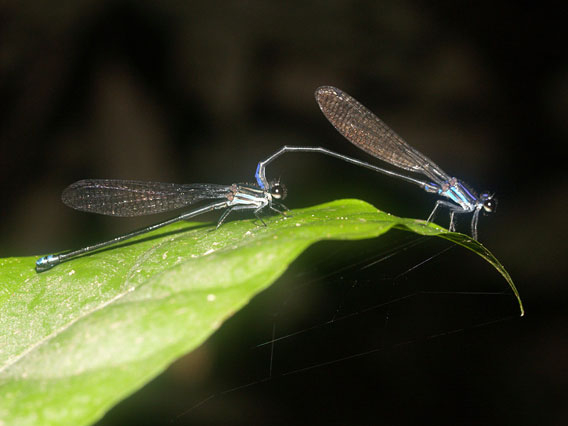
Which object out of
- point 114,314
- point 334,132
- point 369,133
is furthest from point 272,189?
point 334,132

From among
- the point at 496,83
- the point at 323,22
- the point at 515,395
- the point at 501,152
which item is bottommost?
the point at 515,395


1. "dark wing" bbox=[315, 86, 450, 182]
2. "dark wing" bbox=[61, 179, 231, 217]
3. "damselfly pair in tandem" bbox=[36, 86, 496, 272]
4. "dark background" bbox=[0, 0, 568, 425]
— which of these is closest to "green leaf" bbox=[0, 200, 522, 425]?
"damselfly pair in tandem" bbox=[36, 86, 496, 272]

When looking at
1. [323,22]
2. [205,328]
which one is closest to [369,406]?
[205,328]

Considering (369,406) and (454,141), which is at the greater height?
(454,141)

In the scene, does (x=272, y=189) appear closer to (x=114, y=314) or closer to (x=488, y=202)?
(x=488, y=202)

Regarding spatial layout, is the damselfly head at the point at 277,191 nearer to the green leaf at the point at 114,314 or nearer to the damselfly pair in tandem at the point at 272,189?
the damselfly pair in tandem at the point at 272,189

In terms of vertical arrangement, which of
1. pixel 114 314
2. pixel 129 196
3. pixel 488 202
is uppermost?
pixel 129 196

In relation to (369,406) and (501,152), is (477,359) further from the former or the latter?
(501,152)
